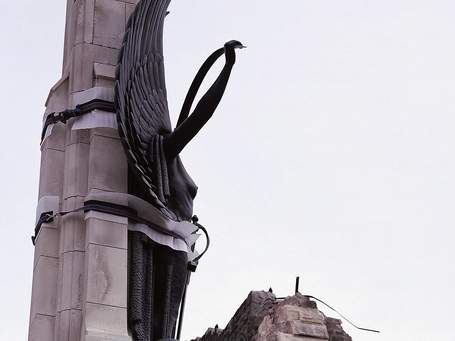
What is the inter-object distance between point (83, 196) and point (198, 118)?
1.22 meters

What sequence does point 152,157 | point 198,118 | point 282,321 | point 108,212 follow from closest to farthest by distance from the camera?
1. point 108,212
2. point 152,157
3. point 198,118
4. point 282,321

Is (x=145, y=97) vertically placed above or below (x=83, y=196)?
above

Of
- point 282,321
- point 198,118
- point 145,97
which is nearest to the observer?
point 198,118

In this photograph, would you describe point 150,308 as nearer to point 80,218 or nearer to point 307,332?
point 80,218

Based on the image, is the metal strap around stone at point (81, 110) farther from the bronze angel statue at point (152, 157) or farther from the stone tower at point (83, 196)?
the bronze angel statue at point (152, 157)

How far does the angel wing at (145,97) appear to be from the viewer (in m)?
10.5

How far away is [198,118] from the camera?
35.6 ft

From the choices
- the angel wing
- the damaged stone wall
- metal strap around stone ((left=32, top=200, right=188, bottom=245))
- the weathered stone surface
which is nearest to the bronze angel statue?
the angel wing

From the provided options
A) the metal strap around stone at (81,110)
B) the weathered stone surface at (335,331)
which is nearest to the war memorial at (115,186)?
the metal strap around stone at (81,110)

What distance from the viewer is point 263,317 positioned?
1722cm

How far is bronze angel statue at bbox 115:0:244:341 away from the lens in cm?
1038

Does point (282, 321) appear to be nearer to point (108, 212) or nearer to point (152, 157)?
point (152, 157)

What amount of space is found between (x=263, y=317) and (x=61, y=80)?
697cm

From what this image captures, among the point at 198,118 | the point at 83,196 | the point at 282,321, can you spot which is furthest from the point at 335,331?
the point at 83,196
